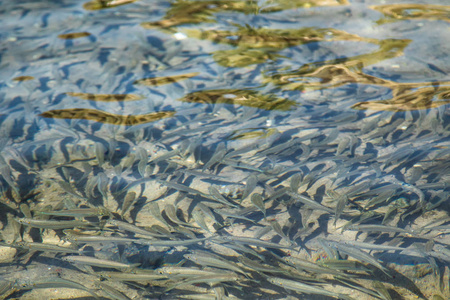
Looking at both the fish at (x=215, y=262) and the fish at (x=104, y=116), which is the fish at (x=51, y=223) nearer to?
the fish at (x=215, y=262)

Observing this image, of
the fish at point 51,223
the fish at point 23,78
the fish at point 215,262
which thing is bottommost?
the fish at point 215,262

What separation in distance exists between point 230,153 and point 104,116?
1.96m

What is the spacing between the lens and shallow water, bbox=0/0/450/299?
132 inches

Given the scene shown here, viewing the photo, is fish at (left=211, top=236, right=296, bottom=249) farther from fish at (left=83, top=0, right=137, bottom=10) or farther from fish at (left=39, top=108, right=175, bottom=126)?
fish at (left=83, top=0, right=137, bottom=10)

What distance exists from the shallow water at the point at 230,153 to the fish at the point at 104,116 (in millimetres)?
26

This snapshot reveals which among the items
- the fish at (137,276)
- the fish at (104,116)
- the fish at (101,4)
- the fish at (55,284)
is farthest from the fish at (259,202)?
the fish at (101,4)

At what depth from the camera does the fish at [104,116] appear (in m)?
5.03

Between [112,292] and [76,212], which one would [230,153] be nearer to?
[76,212]

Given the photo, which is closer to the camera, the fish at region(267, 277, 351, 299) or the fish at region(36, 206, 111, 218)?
the fish at region(267, 277, 351, 299)

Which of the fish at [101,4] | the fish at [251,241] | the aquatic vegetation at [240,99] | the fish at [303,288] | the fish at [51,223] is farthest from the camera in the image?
the fish at [101,4]

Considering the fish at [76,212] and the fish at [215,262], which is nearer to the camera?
the fish at [215,262]

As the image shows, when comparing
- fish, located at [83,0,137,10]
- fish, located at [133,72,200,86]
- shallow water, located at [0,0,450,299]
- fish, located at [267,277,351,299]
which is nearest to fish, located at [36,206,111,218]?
shallow water, located at [0,0,450,299]

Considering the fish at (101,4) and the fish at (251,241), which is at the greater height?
the fish at (101,4)

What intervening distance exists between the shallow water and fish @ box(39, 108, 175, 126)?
0.03 m
